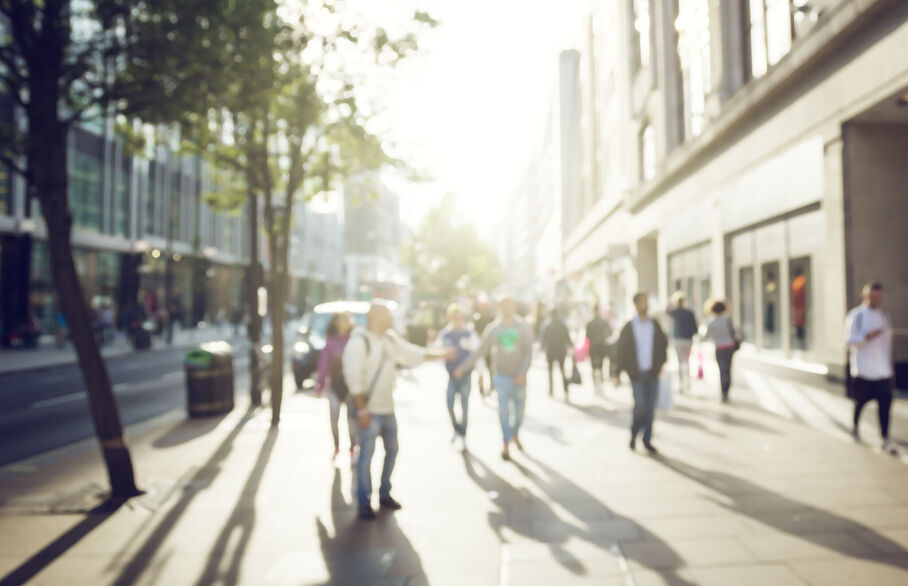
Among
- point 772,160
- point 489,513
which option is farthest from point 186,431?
point 772,160

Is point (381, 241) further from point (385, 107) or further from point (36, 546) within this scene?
point (36, 546)

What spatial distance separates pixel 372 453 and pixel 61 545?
7.76ft

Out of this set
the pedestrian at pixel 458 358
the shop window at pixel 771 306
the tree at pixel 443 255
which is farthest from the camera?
the tree at pixel 443 255

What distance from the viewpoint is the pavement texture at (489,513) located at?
15.2ft

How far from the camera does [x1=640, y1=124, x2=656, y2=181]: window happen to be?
25797mm

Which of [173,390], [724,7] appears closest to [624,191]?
[724,7]

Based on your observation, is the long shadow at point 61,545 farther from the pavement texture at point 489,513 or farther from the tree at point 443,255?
the tree at point 443,255

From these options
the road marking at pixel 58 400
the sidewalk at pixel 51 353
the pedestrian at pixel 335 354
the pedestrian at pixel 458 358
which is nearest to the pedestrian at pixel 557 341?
the pedestrian at pixel 458 358

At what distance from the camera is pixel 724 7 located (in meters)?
17.1

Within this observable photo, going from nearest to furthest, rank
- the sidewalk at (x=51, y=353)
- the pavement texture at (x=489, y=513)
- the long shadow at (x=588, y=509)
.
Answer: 1. the long shadow at (x=588, y=509)
2. the pavement texture at (x=489, y=513)
3. the sidewalk at (x=51, y=353)

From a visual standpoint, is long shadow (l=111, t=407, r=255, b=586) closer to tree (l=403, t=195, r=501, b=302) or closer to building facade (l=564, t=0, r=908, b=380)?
building facade (l=564, t=0, r=908, b=380)

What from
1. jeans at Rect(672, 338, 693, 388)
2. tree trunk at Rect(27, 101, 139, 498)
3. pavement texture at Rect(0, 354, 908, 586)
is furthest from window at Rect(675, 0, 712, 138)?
tree trunk at Rect(27, 101, 139, 498)

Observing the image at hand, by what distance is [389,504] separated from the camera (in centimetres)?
617

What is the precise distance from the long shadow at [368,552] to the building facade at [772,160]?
9.36 meters
